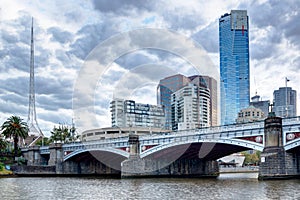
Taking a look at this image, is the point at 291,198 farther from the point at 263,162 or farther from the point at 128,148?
the point at 128,148

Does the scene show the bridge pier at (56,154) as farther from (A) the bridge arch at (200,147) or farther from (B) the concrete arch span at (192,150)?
(A) the bridge arch at (200,147)

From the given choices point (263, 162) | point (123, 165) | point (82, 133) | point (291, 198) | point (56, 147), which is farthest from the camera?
point (82, 133)

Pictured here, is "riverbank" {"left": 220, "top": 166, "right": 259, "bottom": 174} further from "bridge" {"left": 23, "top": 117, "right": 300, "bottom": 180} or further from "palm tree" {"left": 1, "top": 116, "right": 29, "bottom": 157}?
"palm tree" {"left": 1, "top": 116, "right": 29, "bottom": 157}

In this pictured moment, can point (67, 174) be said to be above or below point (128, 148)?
below

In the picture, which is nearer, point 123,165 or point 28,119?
point 123,165

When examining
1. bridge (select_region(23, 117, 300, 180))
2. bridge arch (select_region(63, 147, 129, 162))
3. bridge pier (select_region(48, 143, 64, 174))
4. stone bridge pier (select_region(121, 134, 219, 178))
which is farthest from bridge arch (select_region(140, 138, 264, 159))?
bridge pier (select_region(48, 143, 64, 174))

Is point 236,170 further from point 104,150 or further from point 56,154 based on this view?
point 104,150

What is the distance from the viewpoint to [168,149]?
79.1 m

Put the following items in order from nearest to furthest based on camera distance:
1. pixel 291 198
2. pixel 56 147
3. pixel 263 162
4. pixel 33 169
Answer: pixel 291 198 < pixel 263 162 < pixel 33 169 < pixel 56 147

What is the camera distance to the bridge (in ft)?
195

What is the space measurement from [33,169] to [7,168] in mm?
8369

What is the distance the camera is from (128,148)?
271 feet

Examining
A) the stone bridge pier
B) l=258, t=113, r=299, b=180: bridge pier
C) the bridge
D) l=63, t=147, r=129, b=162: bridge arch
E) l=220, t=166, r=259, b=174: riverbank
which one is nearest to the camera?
l=258, t=113, r=299, b=180: bridge pier

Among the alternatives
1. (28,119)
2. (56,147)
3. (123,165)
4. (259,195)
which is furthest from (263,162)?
(28,119)
